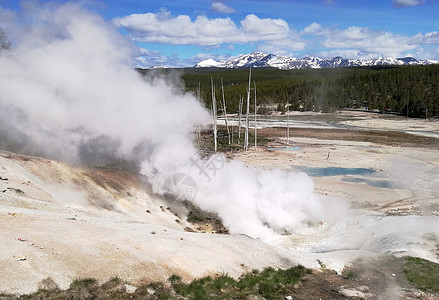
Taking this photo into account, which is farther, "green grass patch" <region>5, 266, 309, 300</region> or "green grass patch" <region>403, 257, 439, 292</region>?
"green grass patch" <region>403, 257, 439, 292</region>

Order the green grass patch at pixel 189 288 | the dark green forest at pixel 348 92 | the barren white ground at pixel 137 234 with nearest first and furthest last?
the green grass patch at pixel 189 288 → the barren white ground at pixel 137 234 → the dark green forest at pixel 348 92

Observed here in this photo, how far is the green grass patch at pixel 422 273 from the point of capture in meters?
14.6

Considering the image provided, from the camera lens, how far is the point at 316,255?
1861cm

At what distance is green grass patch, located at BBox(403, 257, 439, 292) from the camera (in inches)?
574

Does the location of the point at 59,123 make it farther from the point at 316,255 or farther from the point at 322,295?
the point at 322,295

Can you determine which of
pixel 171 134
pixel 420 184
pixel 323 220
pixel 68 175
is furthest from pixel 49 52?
pixel 420 184

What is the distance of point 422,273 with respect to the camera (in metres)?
15.6

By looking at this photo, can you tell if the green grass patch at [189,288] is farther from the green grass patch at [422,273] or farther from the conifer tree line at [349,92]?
the conifer tree line at [349,92]

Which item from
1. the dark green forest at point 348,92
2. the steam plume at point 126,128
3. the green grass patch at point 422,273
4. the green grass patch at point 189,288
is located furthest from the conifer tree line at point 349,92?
the green grass patch at point 189,288

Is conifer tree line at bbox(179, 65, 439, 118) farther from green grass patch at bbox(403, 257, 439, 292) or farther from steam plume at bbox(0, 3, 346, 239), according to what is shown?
green grass patch at bbox(403, 257, 439, 292)

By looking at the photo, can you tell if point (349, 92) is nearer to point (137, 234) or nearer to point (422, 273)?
point (422, 273)

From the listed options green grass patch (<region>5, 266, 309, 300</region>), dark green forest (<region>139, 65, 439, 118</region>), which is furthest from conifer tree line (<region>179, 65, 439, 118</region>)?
green grass patch (<region>5, 266, 309, 300</region>)

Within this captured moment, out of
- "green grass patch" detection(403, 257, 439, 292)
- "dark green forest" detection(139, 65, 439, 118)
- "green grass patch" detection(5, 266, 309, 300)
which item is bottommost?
"green grass patch" detection(403, 257, 439, 292)

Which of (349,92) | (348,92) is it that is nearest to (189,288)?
(348,92)
